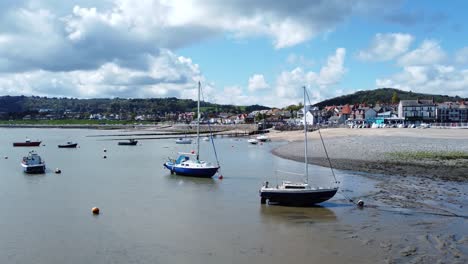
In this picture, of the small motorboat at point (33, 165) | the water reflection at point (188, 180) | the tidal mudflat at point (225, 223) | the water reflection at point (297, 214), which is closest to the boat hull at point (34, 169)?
the small motorboat at point (33, 165)

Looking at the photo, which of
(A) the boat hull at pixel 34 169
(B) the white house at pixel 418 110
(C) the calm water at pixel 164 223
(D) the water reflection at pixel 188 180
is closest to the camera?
(C) the calm water at pixel 164 223

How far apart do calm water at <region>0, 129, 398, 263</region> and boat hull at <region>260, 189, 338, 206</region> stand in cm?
55

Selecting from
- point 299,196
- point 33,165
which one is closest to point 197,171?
point 299,196

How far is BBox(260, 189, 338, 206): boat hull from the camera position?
75.1 feet

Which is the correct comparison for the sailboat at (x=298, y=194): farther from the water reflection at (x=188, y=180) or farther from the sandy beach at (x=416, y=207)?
the water reflection at (x=188, y=180)

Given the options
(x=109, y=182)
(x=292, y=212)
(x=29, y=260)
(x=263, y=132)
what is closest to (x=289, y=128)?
(x=263, y=132)

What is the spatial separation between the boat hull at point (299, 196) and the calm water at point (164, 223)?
551 millimetres

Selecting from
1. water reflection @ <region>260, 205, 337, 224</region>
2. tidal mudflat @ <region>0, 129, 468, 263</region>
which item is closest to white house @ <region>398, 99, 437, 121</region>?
tidal mudflat @ <region>0, 129, 468, 263</region>

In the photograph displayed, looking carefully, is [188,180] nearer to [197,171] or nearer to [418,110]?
[197,171]

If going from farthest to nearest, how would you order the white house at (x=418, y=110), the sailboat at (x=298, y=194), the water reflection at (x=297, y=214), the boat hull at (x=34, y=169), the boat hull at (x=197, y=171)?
the white house at (x=418, y=110) < the boat hull at (x=34, y=169) < the boat hull at (x=197, y=171) < the sailboat at (x=298, y=194) < the water reflection at (x=297, y=214)

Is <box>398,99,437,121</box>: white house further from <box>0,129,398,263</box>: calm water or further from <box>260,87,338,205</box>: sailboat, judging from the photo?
<box>260,87,338,205</box>: sailboat

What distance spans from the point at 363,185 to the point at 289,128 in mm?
95740

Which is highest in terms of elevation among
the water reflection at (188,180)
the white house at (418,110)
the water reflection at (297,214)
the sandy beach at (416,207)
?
the white house at (418,110)

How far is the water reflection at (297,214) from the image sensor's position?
20766 mm
